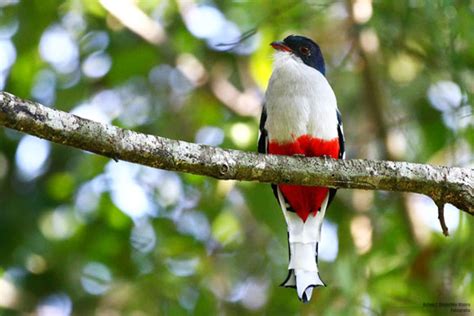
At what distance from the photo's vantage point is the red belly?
176 inches

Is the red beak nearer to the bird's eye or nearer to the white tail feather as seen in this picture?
the bird's eye

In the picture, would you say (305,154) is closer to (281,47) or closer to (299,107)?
(299,107)

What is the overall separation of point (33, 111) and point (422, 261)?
3759mm

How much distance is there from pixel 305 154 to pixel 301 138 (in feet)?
0.31

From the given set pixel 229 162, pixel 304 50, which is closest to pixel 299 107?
pixel 304 50

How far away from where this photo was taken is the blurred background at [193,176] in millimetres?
5840

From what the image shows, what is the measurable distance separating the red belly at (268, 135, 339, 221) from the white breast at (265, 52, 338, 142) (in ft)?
0.10

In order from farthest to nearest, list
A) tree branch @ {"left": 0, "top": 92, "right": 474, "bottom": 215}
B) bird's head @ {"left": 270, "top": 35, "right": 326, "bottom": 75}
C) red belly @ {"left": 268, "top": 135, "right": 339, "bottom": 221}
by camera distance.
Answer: bird's head @ {"left": 270, "top": 35, "right": 326, "bottom": 75}
red belly @ {"left": 268, "top": 135, "right": 339, "bottom": 221}
tree branch @ {"left": 0, "top": 92, "right": 474, "bottom": 215}

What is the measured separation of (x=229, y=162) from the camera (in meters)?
3.34

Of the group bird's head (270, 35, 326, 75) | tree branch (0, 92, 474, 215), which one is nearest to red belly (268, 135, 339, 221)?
bird's head (270, 35, 326, 75)

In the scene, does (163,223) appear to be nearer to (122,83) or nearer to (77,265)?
(77,265)

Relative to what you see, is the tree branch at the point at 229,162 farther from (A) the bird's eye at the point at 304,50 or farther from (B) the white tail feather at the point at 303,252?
(A) the bird's eye at the point at 304,50

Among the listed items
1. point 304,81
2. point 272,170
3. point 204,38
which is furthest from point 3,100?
point 204,38

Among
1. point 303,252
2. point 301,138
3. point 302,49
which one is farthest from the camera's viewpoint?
point 302,49
